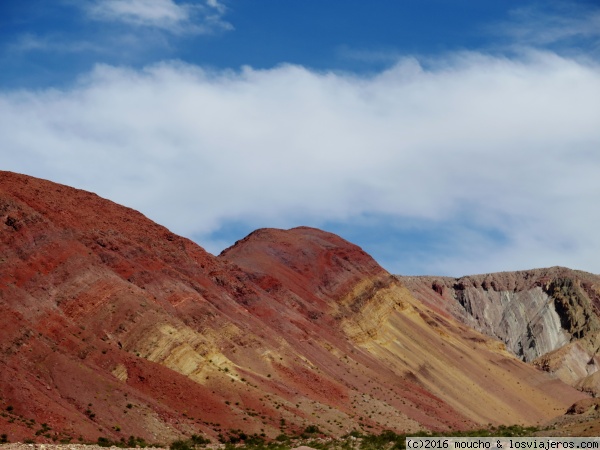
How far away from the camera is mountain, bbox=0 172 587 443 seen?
5581cm

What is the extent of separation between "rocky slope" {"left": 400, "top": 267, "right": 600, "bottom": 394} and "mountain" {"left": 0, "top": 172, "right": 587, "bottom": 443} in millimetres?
42680

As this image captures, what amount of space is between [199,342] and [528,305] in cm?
11135

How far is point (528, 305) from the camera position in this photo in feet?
562

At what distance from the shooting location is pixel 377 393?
279 feet

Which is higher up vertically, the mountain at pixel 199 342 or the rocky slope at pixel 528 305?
the rocky slope at pixel 528 305

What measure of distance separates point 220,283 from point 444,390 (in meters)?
28.0

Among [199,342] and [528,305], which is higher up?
[528,305]

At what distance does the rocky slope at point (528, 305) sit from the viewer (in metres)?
161

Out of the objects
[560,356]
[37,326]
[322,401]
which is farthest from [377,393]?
[560,356]

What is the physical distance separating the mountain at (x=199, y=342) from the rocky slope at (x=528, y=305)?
140 ft

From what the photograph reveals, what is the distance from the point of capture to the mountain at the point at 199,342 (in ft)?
183

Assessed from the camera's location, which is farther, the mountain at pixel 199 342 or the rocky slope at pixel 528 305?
the rocky slope at pixel 528 305

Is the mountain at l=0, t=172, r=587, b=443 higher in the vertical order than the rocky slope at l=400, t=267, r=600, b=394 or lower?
lower

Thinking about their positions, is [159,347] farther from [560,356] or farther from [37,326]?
[560,356]
